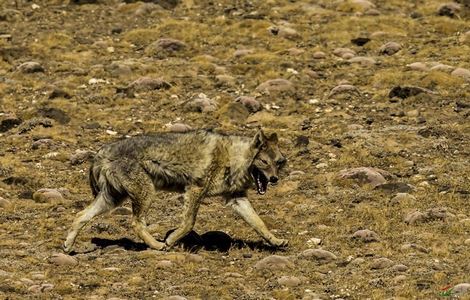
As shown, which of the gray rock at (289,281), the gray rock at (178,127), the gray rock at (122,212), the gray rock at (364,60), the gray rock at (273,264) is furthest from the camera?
the gray rock at (364,60)

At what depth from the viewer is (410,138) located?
80.8 ft

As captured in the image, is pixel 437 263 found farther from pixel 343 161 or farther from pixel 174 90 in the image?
pixel 174 90

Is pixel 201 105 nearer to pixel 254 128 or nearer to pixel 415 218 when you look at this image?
pixel 254 128

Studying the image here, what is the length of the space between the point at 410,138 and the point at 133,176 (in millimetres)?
9659

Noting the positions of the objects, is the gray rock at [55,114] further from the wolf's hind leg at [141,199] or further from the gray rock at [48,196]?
the wolf's hind leg at [141,199]

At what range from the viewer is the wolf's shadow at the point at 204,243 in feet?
56.9

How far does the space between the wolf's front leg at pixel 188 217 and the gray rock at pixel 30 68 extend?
48.3 ft

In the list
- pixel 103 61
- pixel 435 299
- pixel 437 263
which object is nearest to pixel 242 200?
pixel 437 263

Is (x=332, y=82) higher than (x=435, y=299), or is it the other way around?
(x=435, y=299)

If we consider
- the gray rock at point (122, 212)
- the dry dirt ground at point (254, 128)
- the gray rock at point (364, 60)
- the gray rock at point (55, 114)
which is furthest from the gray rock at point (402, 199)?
the gray rock at point (364, 60)

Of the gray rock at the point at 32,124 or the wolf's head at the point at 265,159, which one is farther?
the gray rock at the point at 32,124

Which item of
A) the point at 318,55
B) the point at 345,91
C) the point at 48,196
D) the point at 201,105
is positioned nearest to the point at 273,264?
the point at 48,196

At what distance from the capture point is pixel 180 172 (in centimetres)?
Result: 1731

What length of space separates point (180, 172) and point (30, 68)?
14635 mm
